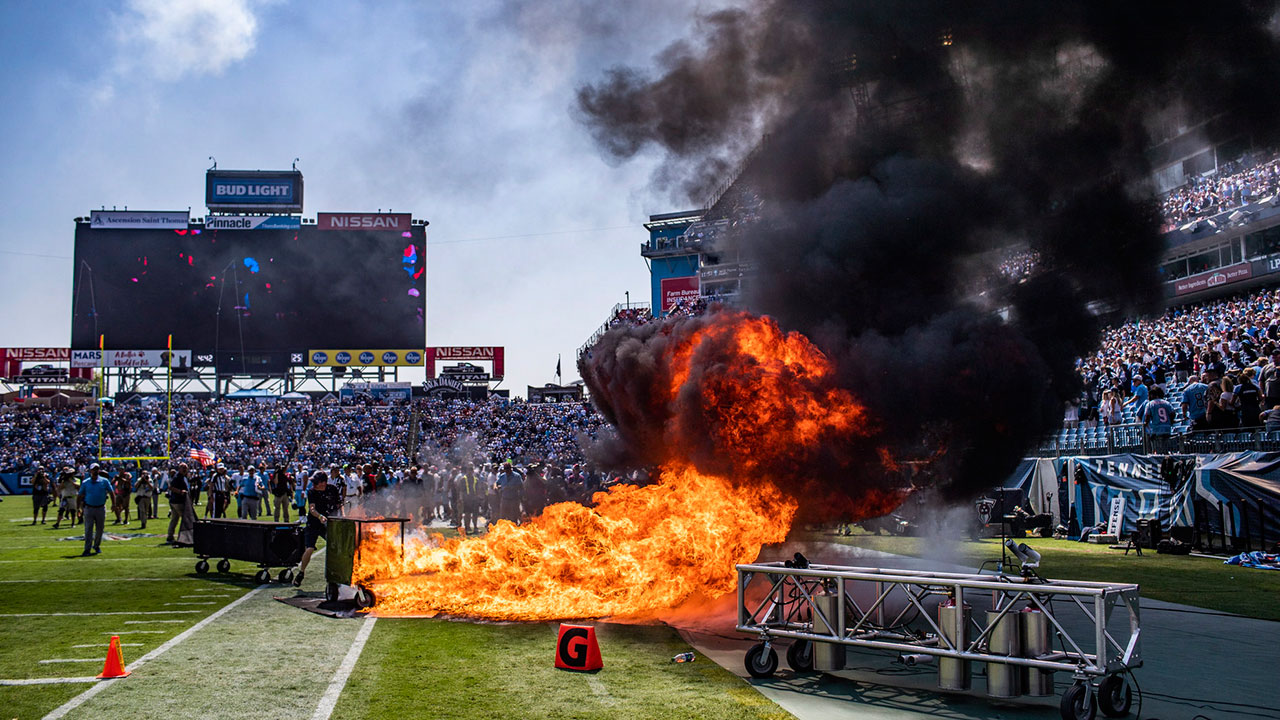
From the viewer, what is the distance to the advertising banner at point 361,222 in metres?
53.0

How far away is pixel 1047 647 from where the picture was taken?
23.7ft

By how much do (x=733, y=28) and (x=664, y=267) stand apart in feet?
175

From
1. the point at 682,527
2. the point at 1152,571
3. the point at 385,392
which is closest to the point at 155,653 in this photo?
the point at 682,527

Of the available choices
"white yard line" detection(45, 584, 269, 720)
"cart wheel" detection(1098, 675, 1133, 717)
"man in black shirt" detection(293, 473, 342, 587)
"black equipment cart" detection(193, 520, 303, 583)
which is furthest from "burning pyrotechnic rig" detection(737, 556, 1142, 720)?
"black equipment cart" detection(193, 520, 303, 583)

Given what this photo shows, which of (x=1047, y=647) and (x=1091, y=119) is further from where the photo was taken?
(x=1091, y=119)

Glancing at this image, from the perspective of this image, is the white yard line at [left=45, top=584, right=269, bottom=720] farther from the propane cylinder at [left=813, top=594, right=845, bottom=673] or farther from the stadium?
the propane cylinder at [left=813, top=594, right=845, bottom=673]

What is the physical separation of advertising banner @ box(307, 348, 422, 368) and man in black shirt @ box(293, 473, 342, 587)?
37682mm

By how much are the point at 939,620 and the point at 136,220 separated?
55558 millimetres

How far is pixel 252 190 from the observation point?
54.9 metres

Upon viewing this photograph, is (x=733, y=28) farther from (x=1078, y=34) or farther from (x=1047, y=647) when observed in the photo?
(x=1047, y=647)

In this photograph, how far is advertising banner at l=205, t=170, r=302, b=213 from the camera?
54.5 meters

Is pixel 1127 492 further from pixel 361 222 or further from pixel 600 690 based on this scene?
pixel 361 222

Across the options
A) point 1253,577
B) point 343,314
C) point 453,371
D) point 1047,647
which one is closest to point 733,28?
point 1047,647

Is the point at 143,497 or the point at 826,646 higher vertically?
the point at 143,497
